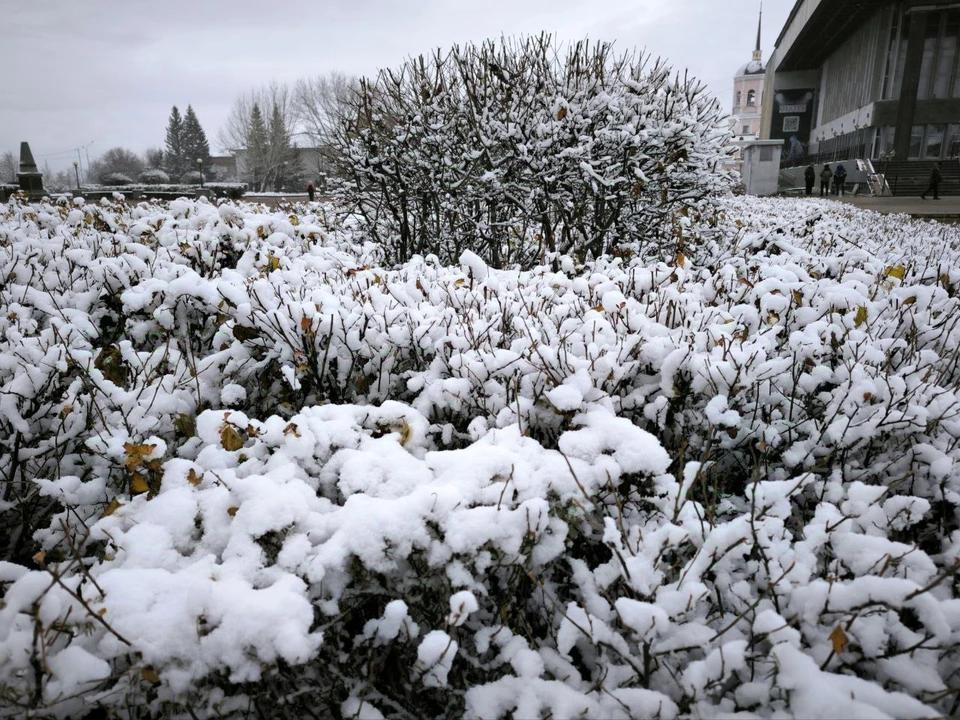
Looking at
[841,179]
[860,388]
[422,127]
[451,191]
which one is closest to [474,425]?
[860,388]

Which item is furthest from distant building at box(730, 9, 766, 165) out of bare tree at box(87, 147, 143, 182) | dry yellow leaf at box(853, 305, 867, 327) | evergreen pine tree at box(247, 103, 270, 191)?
dry yellow leaf at box(853, 305, 867, 327)

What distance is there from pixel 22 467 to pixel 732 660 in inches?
102

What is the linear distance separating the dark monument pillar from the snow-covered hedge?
28999mm

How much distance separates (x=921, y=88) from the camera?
1428 inches

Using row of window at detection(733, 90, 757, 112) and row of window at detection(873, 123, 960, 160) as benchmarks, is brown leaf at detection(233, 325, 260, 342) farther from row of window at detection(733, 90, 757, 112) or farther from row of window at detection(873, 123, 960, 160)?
row of window at detection(733, 90, 757, 112)

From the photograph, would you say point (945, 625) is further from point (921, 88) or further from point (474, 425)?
point (921, 88)

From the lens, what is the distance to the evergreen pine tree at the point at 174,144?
209ft

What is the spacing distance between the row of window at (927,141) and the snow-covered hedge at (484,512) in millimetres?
43587

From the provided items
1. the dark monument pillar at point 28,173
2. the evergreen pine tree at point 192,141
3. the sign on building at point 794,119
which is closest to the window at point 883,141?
the sign on building at point 794,119

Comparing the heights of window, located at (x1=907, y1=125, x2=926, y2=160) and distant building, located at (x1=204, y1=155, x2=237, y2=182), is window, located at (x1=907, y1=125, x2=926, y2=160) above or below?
below

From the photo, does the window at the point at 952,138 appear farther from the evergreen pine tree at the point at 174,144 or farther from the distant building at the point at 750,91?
the evergreen pine tree at the point at 174,144

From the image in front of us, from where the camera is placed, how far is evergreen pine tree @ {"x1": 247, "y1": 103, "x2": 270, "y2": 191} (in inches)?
2197

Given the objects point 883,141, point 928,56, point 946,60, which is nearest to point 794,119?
point 928,56

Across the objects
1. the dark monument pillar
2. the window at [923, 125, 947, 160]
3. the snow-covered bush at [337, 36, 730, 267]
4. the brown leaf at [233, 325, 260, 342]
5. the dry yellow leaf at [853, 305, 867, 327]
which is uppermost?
the window at [923, 125, 947, 160]
